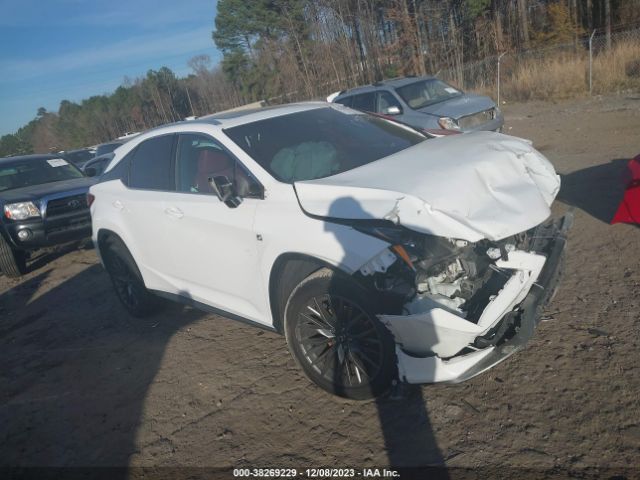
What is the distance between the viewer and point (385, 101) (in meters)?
10.2

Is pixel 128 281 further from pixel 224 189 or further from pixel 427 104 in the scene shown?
pixel 427 104

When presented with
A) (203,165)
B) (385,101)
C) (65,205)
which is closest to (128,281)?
(203,165)

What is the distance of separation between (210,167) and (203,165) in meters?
0.10

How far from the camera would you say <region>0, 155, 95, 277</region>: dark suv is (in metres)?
7.39

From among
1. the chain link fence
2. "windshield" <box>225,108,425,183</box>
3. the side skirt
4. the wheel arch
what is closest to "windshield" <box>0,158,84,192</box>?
the side skirt

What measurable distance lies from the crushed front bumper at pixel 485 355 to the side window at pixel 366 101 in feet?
26.2

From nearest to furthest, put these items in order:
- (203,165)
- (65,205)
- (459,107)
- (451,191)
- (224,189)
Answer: (451,191), (224,189), (203,165), (65,205), (459,107)

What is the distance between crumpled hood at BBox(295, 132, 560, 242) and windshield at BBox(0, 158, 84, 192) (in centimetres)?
721

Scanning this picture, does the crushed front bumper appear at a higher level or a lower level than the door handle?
lower

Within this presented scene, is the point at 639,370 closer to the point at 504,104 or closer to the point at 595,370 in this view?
the point at 595,370

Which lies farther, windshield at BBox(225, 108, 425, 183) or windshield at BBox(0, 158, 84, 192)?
windshield at BBox(0, 158, 84, 192)

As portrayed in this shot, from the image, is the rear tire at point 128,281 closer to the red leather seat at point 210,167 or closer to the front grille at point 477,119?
the red leather seat at point 210,167

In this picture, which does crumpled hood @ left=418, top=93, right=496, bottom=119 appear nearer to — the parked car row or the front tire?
the parked car row

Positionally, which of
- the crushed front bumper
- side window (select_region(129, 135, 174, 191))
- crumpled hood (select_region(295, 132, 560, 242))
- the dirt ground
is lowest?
the dirt ground
